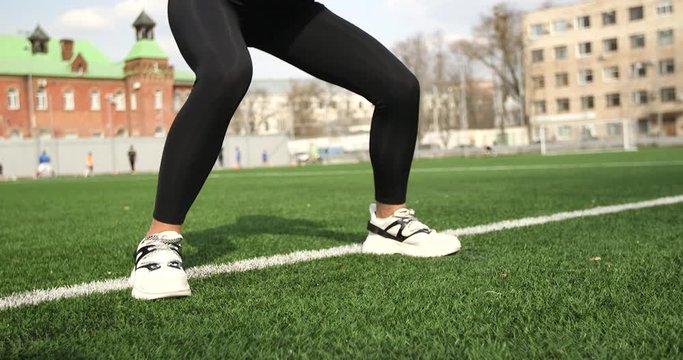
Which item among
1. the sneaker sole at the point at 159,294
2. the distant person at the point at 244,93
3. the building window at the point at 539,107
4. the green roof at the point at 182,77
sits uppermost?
the green roof at the point at 182,77

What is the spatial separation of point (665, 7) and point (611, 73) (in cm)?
751

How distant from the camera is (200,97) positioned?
2490mm

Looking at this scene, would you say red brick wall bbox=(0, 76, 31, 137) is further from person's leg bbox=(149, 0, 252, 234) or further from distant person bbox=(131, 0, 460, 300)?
person's leg bbox=(149, 0, 252, 234)

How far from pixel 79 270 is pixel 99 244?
46.9 inches

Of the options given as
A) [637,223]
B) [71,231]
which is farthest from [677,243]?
[71,231]

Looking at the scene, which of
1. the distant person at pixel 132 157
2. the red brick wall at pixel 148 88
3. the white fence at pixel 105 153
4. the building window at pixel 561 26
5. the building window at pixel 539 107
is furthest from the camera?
the building window at pixel 539 107

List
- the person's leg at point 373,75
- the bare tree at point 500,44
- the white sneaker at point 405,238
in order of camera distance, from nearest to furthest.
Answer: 1. the person's leg at point 373,75
2. the white sneaker at point 405,238
3. the bare tree at point 500,44

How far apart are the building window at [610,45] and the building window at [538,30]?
635 cm

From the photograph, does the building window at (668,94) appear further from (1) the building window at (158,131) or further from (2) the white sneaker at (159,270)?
(2) the white sneaker at (159,270)

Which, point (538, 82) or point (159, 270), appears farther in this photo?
point (538, 82)

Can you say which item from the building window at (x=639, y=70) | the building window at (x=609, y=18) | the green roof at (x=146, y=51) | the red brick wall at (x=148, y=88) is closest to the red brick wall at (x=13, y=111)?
the red brick wall at (x=148, y=88)

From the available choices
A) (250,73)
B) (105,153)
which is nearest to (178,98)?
(105,153)

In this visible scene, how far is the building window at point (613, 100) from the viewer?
6556cm

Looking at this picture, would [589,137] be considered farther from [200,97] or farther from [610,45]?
[200,97]
